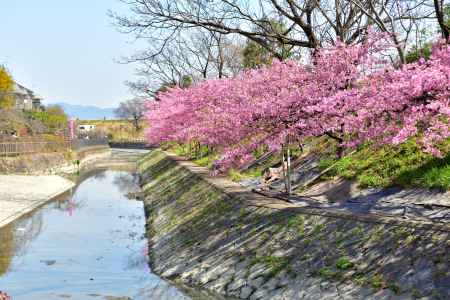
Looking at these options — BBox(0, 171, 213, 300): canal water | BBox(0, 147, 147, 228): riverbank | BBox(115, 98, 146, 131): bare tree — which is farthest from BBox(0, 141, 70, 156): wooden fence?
BBox(115, 98, 146, 131): bare tree

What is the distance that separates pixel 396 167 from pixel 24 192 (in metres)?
30.7

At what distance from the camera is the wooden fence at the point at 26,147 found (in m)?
52.8

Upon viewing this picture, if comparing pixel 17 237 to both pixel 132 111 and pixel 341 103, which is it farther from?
pixel 132 111

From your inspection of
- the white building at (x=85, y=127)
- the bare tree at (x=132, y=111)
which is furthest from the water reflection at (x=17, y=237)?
the white building at (x=85, y=127)

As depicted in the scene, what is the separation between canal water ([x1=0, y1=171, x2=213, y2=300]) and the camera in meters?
15.3

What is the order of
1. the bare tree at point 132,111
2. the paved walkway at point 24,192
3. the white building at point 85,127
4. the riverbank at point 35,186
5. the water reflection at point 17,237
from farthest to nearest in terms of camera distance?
1. the white building at point 85,127
2. the bare tree at point 132,111
3. the riverbank at point 35,186
4. the paved walkway at point 24,192
5. the water reflection at point 17,237

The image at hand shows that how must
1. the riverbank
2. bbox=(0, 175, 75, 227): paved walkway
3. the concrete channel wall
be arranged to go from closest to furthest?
bbox=(0, 175, 75, 227): paved walkway, the riverbank, the concrete channel wall

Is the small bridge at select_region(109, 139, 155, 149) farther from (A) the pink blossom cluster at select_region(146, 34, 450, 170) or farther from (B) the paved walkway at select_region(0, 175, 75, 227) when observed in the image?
(A) the pink blossom cluster at select_region(146, 34, 450, 170)

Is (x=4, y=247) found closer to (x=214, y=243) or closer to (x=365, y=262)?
(x=214, y=243)

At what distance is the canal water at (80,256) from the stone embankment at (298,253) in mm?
939

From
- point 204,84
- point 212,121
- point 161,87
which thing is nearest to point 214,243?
point 212,121

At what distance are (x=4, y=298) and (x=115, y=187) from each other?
41.7 meters

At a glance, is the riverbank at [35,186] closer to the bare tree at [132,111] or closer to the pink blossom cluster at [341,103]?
the pink blossom cluster at [341,103]

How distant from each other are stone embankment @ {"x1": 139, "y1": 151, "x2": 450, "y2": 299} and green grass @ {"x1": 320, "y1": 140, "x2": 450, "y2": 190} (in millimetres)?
2680
